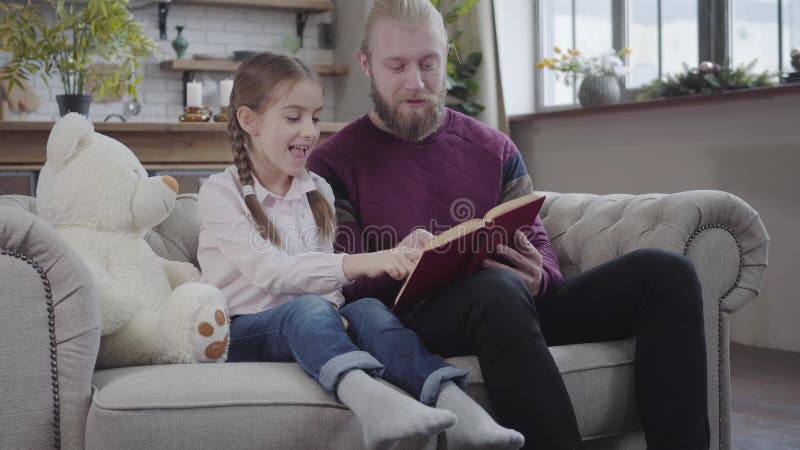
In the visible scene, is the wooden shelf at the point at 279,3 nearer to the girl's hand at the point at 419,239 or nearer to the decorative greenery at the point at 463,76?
the decorative greenery at the point at 463,76

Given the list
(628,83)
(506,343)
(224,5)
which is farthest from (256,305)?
(224,5)

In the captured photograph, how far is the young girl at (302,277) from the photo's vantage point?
138cm

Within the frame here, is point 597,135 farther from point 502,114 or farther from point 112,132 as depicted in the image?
point 112,132

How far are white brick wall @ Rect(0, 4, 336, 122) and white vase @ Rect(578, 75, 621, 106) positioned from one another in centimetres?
197

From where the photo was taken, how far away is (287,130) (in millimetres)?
1829

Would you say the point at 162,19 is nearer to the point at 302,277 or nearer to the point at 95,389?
the point at 302,277

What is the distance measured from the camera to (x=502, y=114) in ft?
15.5

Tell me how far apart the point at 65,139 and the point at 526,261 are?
873 millimetres

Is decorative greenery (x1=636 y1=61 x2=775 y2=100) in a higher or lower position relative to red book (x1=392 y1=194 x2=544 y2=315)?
higher

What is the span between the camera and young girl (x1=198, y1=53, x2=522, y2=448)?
138 centimetres

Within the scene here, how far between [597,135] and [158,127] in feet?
6.54

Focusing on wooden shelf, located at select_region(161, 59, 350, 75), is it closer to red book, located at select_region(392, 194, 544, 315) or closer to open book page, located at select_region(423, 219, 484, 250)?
red book, located at select_region(392, 194, 544, 315)

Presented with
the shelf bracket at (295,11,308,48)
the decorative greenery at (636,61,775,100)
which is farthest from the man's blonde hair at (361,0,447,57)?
the shelf bracket at (295,11,308,48)

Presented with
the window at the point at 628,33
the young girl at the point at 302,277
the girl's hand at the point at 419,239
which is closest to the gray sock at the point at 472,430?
the young girl at the point at 302,277
